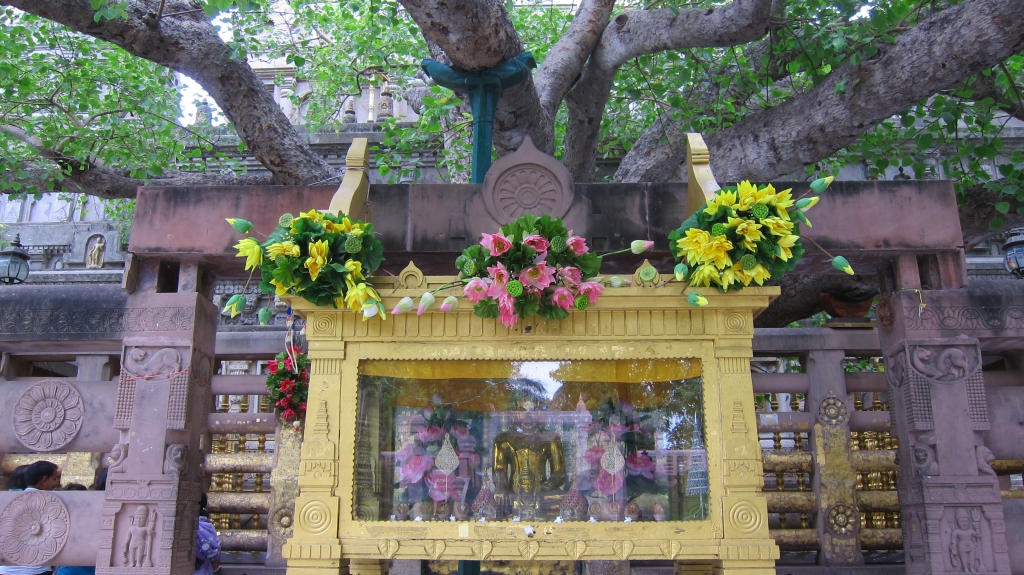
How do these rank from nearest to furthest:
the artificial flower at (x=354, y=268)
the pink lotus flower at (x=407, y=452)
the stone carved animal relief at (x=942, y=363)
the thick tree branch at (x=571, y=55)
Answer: the artificial flower at (x=354, y=268) < the pink lotus flower at (x=407, y=452) < the stone carved animal relief at (x=942, y=363) < the thick tree branch at (x=571, y=55)

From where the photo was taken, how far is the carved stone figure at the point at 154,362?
4.78 meters

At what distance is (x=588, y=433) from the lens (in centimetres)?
401

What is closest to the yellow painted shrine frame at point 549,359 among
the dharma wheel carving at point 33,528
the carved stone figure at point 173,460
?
the carved stone figure at point 173,460

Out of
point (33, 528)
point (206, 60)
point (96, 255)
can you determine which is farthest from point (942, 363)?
point (96, 255)

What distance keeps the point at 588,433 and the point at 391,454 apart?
106 cm

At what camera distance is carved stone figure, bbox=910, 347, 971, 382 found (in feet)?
15.5

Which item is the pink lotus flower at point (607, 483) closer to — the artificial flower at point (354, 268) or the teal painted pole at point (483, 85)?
the artificial flower at point (354, 268)

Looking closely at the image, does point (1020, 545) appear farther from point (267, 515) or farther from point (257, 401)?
point (257, 401)

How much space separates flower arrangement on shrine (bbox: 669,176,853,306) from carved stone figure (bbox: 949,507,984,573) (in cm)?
214

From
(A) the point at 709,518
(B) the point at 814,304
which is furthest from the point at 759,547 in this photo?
(B) the point at 814,304

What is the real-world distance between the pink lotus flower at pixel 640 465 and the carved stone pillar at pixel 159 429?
2.79 m

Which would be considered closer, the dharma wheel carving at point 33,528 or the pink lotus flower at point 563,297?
the pink lotus flower at point 563,297

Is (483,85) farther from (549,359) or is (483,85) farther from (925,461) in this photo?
(925,461)

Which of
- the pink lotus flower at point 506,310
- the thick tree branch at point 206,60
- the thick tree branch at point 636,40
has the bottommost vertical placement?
the pink lotus flower at point 506,310
